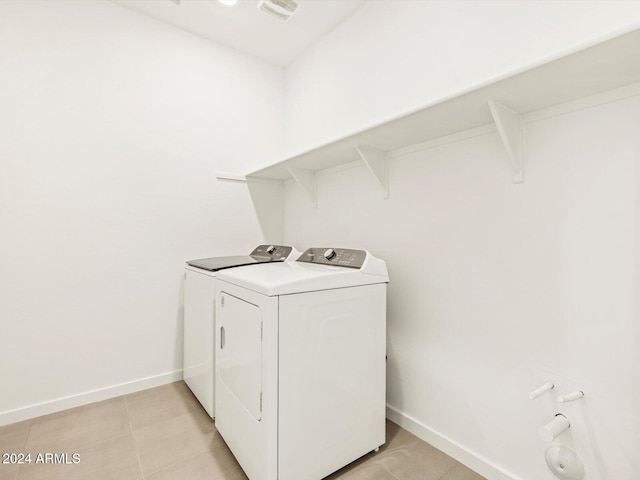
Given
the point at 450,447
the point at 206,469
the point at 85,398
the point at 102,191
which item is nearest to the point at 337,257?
the point at 450,447

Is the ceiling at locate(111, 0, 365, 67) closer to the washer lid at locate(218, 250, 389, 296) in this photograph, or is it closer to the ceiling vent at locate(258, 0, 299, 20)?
the ceiling vent at locate(258, 0, 299, 20)

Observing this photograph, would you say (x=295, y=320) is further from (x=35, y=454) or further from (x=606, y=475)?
(x=35, y=454)

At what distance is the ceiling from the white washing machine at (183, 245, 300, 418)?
71.3 inches

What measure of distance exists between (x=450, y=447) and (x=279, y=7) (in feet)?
9.88

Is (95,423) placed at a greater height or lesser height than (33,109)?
lesser

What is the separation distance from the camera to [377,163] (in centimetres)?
192

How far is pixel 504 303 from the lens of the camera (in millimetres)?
1402

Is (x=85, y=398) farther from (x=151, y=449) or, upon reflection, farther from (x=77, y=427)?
(x=151, y=449)

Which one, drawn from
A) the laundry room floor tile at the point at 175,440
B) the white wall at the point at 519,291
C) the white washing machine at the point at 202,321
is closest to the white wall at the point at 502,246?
the white wall at the point at 519,291

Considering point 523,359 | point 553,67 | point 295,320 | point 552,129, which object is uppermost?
point 553,67

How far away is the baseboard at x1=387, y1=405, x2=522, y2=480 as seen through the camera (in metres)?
1.41

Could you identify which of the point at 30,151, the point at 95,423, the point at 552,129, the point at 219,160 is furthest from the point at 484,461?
the point at 30,151

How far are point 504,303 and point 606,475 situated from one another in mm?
669

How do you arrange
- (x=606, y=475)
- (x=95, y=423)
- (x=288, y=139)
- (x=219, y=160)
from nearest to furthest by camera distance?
(x=606, y=475) → (x=95, y=423) → (x=219, y=160) → (x=288, y=139)
